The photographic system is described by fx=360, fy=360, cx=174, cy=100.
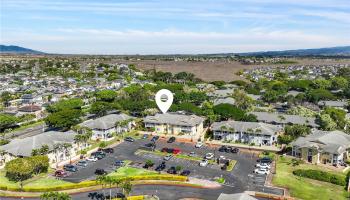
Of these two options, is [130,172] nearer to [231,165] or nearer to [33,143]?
[231,165]

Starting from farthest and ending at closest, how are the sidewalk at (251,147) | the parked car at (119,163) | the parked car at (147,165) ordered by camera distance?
the sidewalk at (251,147) → the parked car at (119,163) → the parked car at (147,165)

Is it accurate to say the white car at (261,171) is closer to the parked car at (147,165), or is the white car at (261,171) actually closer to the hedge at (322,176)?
the hedge at (322,176)

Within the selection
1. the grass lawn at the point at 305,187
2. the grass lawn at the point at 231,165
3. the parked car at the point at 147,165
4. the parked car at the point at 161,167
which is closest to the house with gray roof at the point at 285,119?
the grass lawn at the point at 305,187

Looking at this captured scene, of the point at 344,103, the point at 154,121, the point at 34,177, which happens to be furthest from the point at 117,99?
the point at 344,103

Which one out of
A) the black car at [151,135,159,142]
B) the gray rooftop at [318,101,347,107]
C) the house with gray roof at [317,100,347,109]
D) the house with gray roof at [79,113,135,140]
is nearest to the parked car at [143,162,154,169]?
the black car at [151,135,159,142]

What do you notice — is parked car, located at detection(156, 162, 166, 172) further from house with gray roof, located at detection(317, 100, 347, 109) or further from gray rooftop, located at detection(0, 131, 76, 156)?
house with gray roof, located at detection(317, 100, 347, 109)
